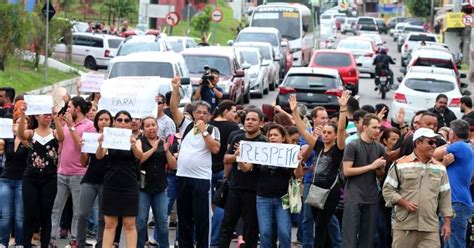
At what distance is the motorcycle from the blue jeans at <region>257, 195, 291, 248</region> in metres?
24.9

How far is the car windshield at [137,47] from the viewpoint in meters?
34.5

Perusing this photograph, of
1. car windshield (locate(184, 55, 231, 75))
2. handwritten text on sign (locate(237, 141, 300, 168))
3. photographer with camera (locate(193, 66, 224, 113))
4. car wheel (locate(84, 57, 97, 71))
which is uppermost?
handwritten text on sign (locate(237, 141, 300, 168))

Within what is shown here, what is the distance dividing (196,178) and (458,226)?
2.88 meters

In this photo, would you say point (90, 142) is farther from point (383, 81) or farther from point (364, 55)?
point (364, 55)

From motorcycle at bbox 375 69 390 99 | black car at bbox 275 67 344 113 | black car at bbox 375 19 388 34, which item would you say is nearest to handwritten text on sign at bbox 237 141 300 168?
black car at bbox 275 67 344 113

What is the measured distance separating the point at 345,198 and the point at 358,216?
0.24 m

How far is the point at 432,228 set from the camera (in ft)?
37.3

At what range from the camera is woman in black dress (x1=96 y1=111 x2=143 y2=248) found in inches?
479

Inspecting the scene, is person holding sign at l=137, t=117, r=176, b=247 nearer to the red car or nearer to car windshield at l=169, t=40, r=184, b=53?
the red car

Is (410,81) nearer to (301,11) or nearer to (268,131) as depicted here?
(268,131)

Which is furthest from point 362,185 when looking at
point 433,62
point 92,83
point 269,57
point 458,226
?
point 269,57

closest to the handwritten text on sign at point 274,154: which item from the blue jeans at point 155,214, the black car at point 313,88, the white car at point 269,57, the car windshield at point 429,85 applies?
the blue jeans at point 155,214

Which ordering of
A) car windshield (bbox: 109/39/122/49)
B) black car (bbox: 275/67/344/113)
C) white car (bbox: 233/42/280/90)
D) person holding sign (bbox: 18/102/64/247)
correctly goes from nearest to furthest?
1. person holding sign (bbox: 18/102/64/247)
2. black car (bbox: 275/67/344/113)
3. white car (bbox: 233/42/280/90)
4. car windshield (bbox: 109/39/122/49)

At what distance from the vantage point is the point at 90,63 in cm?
4600
